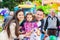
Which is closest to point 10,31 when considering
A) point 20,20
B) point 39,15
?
point 20,20

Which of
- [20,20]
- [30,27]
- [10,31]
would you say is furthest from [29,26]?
[10,31]

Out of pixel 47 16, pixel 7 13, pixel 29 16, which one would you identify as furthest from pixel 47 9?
pixel 7 13

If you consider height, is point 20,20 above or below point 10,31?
above

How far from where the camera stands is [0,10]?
2.29 meters

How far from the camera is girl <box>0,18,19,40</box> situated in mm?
2299

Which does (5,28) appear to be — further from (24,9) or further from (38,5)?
(38,5)

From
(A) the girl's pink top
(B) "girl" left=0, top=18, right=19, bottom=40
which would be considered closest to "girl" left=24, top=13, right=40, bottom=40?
(A) the girl's pink top

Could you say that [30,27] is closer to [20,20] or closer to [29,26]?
[29,26]

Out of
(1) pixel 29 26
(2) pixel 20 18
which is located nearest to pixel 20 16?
(2) pixel 20 18

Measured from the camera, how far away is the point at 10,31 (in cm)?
231

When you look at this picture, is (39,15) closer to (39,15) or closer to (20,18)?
(39,15)

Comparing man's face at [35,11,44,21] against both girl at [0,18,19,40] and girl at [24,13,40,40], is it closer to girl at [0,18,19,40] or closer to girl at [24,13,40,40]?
girl at [24,13,40,40]

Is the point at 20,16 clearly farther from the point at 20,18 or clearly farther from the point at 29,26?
the point at 29,26

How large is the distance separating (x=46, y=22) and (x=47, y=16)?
69mm
